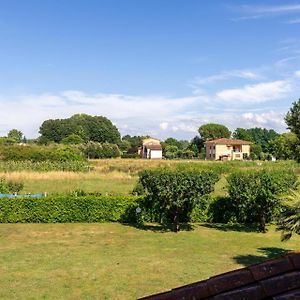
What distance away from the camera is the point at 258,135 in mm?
159875

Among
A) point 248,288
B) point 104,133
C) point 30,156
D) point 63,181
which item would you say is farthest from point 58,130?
point 248,288

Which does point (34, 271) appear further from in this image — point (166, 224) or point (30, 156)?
point (30, 156)

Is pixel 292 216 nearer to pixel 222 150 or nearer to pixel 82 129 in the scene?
pixel 222 150

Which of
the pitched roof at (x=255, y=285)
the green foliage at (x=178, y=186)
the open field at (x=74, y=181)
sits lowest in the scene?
the open field at (x=74, y=181)

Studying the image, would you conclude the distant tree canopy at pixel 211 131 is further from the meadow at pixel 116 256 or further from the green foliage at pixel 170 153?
the meadow at pixel 116 256

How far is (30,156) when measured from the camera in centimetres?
5828

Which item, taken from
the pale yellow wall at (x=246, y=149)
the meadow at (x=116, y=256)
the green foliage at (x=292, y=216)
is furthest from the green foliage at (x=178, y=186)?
the pale yellow wall at (x=246, y=149)

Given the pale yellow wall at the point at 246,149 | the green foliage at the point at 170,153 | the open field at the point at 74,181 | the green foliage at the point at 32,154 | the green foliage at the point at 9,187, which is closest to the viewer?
the green foliage at the point at 9,187

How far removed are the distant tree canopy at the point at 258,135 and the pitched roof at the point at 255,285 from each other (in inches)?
5455

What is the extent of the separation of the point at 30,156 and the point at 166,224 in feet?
131

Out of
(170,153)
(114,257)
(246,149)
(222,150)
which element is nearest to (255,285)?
(114,257)

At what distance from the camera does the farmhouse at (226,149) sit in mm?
100938

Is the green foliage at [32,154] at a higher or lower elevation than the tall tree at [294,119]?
lower

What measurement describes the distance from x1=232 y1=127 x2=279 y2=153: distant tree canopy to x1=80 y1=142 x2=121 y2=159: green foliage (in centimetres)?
6008
